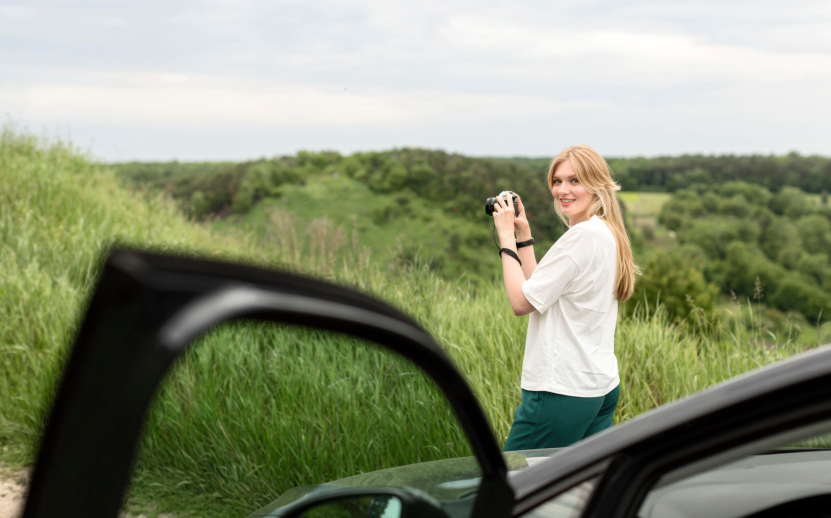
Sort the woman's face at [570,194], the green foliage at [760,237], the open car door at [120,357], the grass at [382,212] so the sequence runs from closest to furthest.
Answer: the open car door at [120,357] < the woman's face at [570,194] < the grass at [382,212] < the green foliage at [760,237]

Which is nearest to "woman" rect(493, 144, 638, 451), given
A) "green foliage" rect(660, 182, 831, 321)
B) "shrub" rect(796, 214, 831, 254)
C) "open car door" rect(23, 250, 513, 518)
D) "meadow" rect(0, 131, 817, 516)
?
"meadow" rect(0, 131, 817, 516)

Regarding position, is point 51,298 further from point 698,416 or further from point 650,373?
point 698,416

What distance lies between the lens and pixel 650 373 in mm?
4430

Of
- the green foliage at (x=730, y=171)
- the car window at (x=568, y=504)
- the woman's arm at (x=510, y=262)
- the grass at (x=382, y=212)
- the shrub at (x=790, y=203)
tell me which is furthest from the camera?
the green foliage at (x=730, y=171)

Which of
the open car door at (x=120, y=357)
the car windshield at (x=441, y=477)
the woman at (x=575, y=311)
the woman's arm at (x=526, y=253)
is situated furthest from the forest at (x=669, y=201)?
the open car door at (x=120, y=357)

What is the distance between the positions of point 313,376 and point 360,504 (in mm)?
2492

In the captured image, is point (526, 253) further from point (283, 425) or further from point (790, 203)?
point (790, 203)

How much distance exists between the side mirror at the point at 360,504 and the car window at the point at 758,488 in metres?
0.45

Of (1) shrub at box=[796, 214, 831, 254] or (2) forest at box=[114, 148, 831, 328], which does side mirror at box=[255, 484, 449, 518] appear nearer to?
(2) forest at box=[114, 148, 831, 328]

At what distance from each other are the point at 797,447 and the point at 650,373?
3.33 m

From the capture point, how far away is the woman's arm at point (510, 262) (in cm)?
255

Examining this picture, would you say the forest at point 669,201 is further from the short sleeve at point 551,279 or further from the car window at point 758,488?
the car window at point 758,488

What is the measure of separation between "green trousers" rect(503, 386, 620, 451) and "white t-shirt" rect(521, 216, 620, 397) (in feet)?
0.14

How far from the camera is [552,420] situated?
2.49 metres
